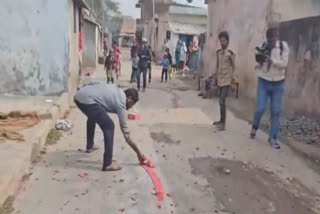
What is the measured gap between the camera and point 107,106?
5.36 m

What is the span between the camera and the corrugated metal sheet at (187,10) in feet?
108

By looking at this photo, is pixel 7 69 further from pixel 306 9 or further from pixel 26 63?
pixel 306 9

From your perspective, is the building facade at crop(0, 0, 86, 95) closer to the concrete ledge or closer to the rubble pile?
the concrete ledge

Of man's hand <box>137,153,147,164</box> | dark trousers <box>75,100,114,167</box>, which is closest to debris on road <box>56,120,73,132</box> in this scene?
dark trousers <box>75,100,114,167</box>

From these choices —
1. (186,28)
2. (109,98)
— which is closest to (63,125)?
(109,98)

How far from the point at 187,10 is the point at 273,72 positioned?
27.8 metres

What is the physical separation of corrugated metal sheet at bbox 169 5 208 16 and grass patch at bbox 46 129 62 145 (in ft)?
87.0

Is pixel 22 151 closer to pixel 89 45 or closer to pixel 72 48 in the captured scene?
pixel 72 48

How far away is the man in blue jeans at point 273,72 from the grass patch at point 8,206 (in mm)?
4109

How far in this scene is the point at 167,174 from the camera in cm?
538

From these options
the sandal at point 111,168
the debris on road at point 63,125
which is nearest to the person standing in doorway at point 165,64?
the debris on road at point 63,125

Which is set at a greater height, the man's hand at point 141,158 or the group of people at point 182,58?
the group of people at point 182,58

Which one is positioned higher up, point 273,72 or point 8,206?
point 273,72

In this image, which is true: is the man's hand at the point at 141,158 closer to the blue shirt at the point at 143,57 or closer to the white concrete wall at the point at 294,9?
the white concrete wall at the point at 294,9
